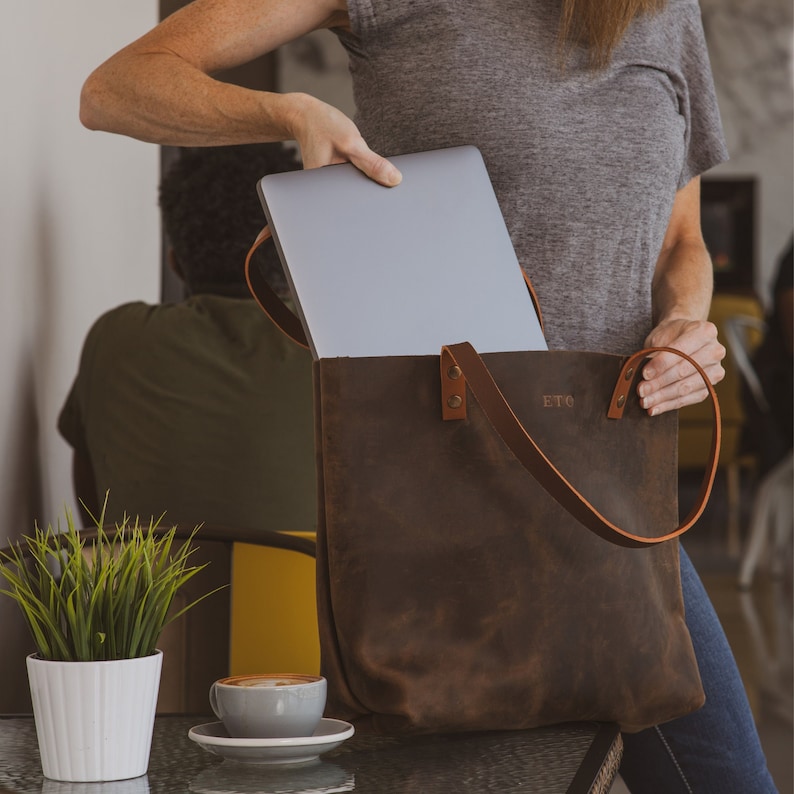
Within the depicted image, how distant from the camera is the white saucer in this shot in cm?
63

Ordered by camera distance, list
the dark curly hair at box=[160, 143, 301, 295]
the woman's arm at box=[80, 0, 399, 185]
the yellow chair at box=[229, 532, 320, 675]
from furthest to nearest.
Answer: the dark curly hair at box=[160, 143, 301, 295]
the yellow chair at box=[229, 532, 320, 675]
the woman's arm at box=[80, 0, 399, 185]

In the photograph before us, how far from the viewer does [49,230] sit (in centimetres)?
142

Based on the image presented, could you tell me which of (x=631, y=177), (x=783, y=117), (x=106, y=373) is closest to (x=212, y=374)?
(x=106, y=373)

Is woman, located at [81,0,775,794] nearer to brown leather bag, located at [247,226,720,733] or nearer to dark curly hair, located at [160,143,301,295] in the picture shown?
brown leather bag, located at [247,226,720,733]

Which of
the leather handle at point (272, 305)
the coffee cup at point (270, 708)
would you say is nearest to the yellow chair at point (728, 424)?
the leather handle at point (272, 305)

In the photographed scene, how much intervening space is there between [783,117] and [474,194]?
627cm

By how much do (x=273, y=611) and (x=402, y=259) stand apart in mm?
465

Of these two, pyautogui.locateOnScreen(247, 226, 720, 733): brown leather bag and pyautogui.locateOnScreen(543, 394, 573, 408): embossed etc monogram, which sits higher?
pyautogui.locateOnScreen(543, 394, 573, 408): embossed etc monogram

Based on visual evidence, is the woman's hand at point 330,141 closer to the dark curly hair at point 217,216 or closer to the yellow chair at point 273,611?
the yellow chair at point 273,611

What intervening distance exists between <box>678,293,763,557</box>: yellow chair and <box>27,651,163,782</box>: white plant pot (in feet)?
15.4

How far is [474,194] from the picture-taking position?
79cm

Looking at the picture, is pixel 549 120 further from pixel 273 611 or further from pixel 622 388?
pixel 273 611

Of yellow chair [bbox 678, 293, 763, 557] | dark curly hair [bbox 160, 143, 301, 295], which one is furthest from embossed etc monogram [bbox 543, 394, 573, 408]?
yellow chair [bbox 678, 293, 763, 557]

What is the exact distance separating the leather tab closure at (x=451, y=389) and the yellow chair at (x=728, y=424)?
4.60 meters
